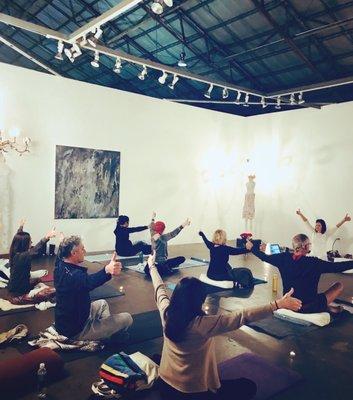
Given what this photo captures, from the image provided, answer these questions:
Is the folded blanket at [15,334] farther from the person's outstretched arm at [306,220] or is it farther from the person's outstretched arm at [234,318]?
the person's outstretched arm at [306,220]

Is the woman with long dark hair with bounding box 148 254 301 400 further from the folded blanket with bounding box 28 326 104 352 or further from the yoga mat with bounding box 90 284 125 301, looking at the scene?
the yoga mat with bounding box 90 284 125 301

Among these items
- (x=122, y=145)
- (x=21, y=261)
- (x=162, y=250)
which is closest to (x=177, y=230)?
(x=162, y=250)

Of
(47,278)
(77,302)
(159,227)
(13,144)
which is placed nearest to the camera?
(77,302)

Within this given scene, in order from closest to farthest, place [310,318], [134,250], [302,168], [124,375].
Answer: [124,375]
[310,318]
[134,250]
[302,168]

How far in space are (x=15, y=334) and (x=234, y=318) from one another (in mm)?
2843

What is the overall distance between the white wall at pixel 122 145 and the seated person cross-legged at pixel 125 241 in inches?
50.8

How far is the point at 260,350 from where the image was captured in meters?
4.27

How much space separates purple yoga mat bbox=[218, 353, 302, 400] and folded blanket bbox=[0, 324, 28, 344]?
7.45 feet

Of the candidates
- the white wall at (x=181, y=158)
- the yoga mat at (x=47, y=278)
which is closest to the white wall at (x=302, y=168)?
the white wall at (x=181, y=158)

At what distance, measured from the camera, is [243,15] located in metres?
9.42

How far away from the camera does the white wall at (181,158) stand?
892cm

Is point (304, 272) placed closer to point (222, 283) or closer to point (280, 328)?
point (280, 328)

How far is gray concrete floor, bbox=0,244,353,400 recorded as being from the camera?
11.2ft

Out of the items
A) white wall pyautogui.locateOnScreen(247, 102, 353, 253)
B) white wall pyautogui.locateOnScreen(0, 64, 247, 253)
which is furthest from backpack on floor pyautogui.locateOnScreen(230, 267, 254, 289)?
white wall pyautogui.locateOnScreen(247, 102, 353, 253)
